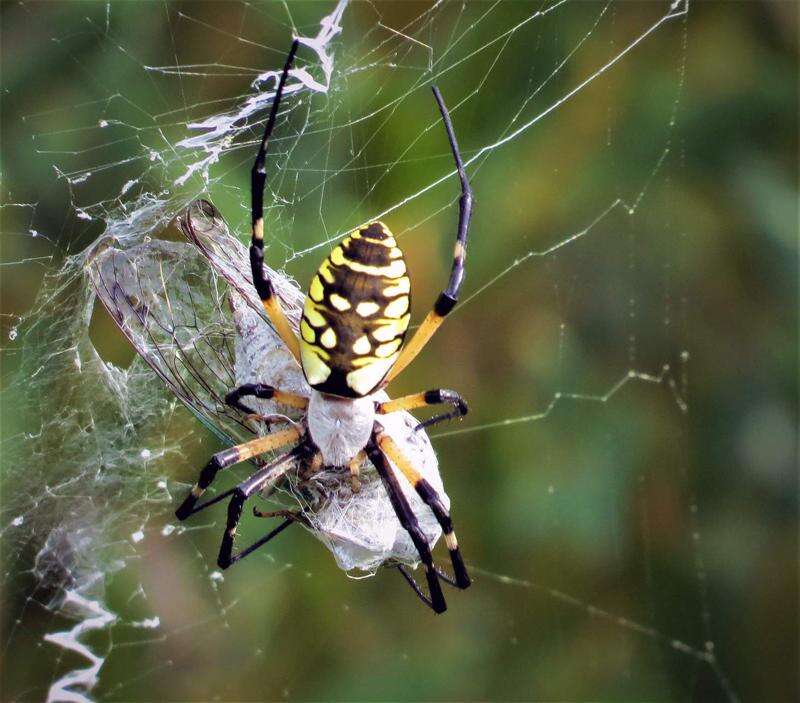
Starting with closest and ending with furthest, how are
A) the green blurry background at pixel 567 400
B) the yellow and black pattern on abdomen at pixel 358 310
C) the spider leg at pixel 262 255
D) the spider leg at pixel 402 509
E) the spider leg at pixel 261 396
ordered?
1. the yellow and black pattern on abdomen at pixel 358 310
2. the spider leg at pixel 262 255
3. the spider leg at pixel 261 396
4. the spider leg at pixel 402 509
5. the green blurry background at pixel 567 400

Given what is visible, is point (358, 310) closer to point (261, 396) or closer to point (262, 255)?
point (262, 255)

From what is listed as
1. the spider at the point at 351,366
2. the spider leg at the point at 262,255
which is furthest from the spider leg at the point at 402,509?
the spider leg at the point at 262,255

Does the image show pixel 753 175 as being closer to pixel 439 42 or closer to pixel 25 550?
pixel 439 42

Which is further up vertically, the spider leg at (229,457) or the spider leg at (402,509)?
the spider leg at (229,457)

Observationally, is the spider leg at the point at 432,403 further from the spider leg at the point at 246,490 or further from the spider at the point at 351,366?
the spider leg at the point at 246,490

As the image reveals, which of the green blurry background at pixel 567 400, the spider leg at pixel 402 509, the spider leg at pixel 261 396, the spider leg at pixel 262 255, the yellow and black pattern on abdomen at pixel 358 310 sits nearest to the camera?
the yellow and black pattern on abdomen at pixel 358 310

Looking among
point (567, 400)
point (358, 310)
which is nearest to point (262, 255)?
point (358, 310)

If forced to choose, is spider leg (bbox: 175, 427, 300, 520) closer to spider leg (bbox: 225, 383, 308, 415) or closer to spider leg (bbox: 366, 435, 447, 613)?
spider leg (bbox: 225, 383, 308, 415)
